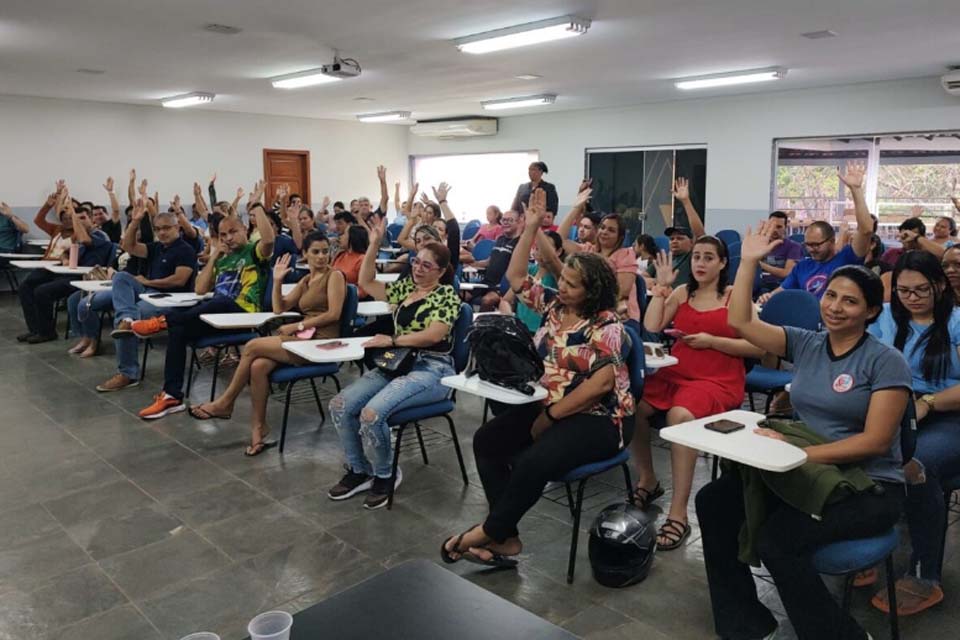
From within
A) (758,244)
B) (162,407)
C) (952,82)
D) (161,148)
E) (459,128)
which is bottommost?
(162,407)

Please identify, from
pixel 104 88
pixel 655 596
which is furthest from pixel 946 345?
pixel 104 88

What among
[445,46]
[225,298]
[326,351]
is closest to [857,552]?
[326,351]

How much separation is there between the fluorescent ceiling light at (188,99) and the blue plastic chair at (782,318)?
886 cm

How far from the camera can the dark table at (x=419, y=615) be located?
4.40 feet

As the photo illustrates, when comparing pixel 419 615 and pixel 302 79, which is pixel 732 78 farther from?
pixel 419 615

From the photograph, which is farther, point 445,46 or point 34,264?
point 34,264

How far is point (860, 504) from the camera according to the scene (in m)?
2.21

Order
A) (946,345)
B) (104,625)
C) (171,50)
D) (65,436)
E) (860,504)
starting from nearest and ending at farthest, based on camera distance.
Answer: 1. (860,504)
2. (104,625)
3. (946,345)
4. (65,436)
5. (171,50)

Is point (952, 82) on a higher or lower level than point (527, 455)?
higher

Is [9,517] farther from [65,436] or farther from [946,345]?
[946,345]

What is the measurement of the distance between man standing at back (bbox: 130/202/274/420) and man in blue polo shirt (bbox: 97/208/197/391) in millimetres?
691

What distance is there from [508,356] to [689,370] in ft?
3.23

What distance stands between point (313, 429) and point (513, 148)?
999cm

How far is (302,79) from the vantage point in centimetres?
873
